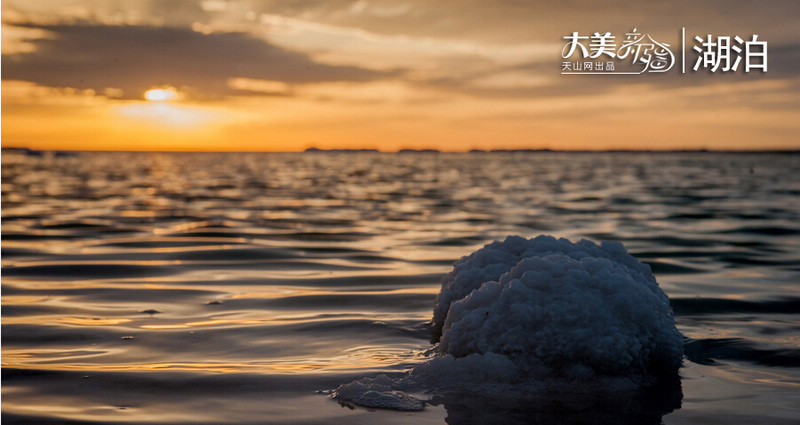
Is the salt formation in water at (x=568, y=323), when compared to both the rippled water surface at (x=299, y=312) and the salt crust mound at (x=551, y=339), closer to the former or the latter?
the salt crust mound at (x=551, y=339)

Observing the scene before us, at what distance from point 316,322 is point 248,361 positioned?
3.98 ft

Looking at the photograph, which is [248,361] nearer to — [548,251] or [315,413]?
[315,413]

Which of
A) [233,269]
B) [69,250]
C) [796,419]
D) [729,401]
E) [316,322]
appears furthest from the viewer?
[69,250]

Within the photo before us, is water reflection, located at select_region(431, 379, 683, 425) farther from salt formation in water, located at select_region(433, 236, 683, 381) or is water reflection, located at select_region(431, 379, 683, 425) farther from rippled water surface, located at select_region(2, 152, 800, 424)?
salt formation in water, located at select_region(433, 236, 683, 381)

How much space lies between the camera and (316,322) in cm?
563

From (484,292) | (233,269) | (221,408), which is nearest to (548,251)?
(484,292)

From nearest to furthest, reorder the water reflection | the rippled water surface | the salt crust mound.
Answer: the water reflection < the rippled water surface < the salt crust mound

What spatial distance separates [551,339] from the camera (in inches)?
154

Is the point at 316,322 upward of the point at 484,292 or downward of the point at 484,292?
downward

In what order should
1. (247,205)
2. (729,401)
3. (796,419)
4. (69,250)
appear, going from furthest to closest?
(247,205) < (69,250) < (729,401) < (796,419)

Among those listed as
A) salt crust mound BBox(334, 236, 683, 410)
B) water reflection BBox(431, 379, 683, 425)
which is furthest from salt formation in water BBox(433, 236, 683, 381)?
water reflection BBox(431, 379, 683, 425)

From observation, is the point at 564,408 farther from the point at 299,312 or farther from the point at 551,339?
the point at 299,312

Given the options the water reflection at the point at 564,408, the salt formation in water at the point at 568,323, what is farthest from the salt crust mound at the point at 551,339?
the water reflection at the point at 564,408

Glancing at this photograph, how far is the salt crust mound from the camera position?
385 cm
